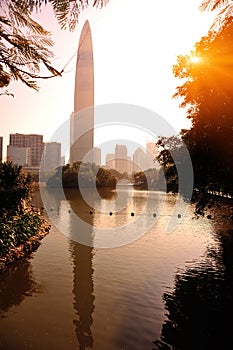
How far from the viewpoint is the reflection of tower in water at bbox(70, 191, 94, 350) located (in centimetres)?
894

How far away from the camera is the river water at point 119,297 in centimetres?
A: 872

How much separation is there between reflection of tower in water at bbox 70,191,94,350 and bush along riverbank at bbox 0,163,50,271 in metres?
2.79

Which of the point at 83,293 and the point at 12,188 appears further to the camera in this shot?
the point at 12,188

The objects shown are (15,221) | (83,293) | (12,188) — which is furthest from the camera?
(12,188)

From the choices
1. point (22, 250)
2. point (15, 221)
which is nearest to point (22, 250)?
point (22, 250)

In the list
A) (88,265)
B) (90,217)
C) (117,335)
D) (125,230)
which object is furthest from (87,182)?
(117,335)

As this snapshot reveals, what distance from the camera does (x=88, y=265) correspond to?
15.9m

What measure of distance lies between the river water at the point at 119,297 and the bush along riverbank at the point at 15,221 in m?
0.76

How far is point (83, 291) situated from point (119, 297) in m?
1.54

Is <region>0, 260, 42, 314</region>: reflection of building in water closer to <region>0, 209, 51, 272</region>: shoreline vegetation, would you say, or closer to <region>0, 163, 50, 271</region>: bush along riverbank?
<region>0, 209, 51, 272</region>: shoreline vegetation

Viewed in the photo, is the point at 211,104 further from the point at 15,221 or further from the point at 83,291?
the point at 15,221

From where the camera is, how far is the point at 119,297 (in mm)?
11656

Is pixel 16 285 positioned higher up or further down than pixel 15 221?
further down

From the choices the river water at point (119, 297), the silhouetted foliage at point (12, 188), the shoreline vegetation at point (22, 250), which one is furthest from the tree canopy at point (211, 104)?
the silhouetted foliage at point (12, 188)
